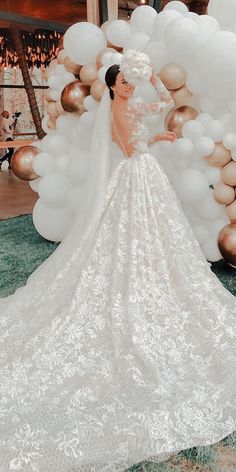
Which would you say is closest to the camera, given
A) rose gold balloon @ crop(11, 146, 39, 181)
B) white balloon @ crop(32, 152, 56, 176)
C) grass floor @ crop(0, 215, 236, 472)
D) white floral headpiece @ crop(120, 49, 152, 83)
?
grass floor @ crop(0, 215, 236, 472)

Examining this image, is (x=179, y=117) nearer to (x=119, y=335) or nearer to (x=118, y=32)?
(x=118, y=32)

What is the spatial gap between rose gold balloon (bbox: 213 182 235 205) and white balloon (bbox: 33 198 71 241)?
130 cm

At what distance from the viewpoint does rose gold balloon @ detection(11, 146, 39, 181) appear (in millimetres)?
4191

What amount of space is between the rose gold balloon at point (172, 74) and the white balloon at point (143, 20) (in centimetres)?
45

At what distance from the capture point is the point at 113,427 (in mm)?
1651

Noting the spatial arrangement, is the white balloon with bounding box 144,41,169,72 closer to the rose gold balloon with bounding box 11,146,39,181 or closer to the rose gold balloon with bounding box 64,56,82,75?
the rose gold balloon with bounding box 64,56,82,75

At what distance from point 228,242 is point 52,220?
1546 millimetres

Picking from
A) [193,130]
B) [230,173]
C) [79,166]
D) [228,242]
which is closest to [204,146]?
[193,130]

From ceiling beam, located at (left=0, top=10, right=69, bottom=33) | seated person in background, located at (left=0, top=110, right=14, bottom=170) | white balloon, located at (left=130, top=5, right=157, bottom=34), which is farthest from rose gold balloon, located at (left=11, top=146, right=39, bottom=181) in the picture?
seated person in background, located at (left=0, top=110, right=14, bottom=170)

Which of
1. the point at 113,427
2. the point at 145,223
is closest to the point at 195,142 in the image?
the point at 145,223

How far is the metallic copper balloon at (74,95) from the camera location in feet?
11.7

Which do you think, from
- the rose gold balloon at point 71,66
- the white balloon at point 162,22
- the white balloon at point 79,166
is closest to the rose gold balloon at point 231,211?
the white balloon at point 79,166

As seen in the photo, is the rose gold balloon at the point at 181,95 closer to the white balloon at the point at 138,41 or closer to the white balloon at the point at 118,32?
the white balloon at the point at 138,41

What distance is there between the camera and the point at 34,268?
3691 millimetres
